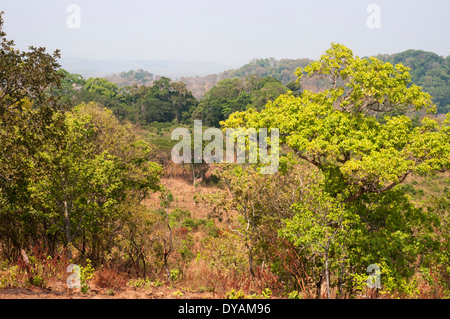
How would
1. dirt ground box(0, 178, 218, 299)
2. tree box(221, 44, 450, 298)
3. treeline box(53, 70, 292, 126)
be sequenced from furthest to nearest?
treeline box(53, 70, 292, 126)
tree box(221, 44, 450, 298)
dirt ground box(0, 178, 218, 299)

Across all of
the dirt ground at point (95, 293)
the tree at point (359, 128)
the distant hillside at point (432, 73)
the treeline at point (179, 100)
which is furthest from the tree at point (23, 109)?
the distant hillside at point (432, 73)

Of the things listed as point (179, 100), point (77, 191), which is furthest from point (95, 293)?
point (179, 100)

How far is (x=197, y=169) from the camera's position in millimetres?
47844

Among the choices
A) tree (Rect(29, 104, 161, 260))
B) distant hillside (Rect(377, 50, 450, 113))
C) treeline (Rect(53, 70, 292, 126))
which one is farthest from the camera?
distant hillside (Rect(377, 50, 450, 113))

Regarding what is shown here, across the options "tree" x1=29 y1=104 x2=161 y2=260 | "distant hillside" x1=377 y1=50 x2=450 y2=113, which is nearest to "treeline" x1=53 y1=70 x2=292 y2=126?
"tree" x1=29 y1=104 x2=161 y2=260

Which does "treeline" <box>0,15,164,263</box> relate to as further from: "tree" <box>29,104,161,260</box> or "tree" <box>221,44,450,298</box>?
"tree" <box>221,44,450,298</box>

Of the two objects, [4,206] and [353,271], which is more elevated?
[4,206]

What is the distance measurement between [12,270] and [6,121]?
13.0ft

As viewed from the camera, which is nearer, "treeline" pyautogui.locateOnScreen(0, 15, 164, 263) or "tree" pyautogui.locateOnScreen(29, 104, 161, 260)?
"treeline" pyautogui.locateOnScreen(0, 15, 164, 263)

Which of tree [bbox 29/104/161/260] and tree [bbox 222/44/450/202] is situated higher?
tree [bbox 222/44/450/202]

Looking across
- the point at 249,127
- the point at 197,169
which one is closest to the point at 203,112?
the point at 197,169

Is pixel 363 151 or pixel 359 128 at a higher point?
pixel 359 128

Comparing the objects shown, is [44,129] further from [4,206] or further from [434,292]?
[434,292]

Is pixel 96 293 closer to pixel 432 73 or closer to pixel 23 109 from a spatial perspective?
pixel 23 109
